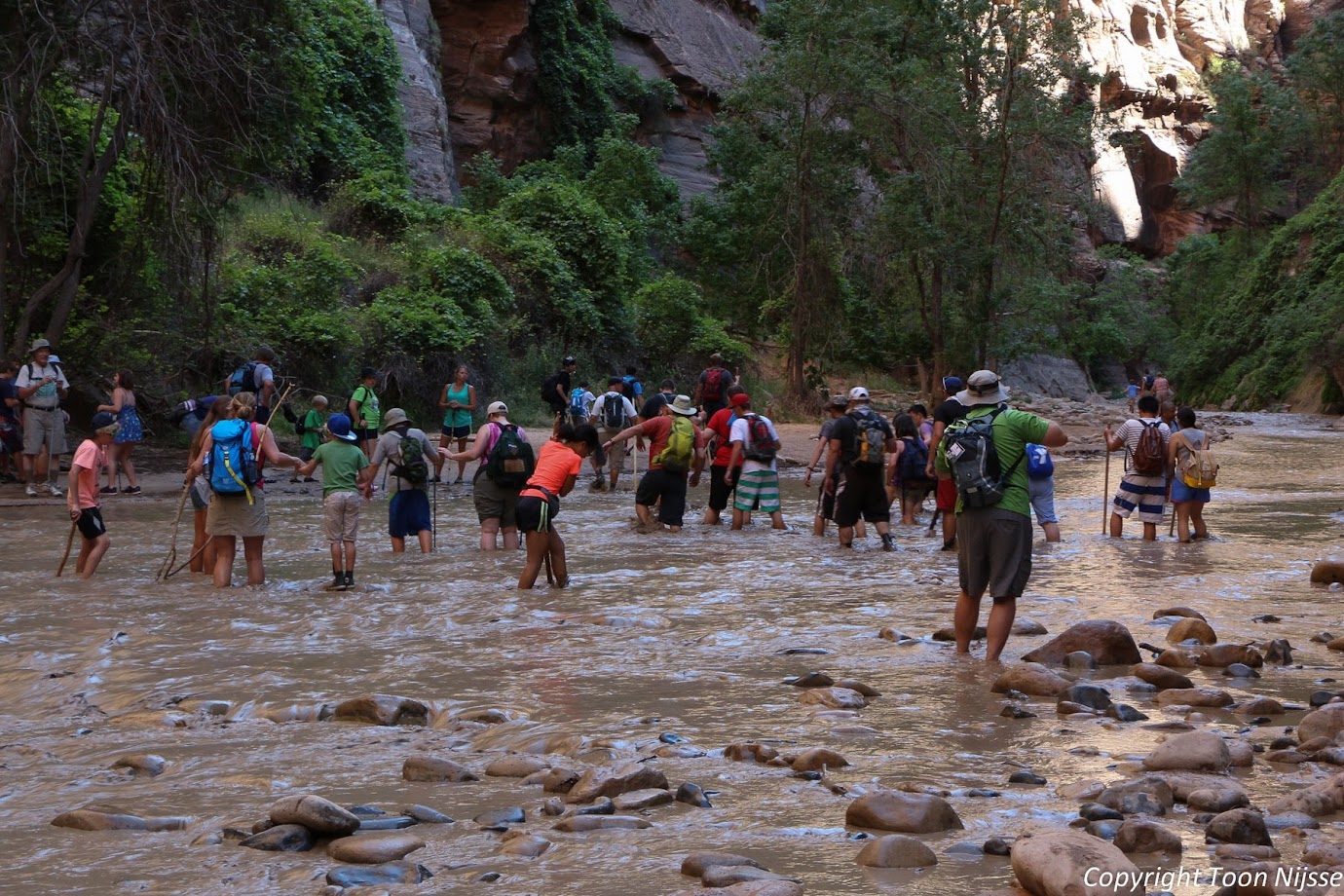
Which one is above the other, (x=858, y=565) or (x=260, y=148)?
(x=260, y=148)

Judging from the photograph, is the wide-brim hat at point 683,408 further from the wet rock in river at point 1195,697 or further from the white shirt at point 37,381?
the wet rock in river at point 1195,697

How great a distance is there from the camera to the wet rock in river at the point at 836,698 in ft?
22.5

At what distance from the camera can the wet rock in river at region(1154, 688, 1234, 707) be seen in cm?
674

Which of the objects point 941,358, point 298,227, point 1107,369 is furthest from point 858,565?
point 1107,369

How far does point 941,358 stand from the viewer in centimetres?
3672

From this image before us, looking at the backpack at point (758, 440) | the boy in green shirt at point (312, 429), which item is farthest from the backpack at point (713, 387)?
the boy in green shirt at point (312, 429)

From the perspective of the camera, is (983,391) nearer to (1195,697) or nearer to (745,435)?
(1195,697)

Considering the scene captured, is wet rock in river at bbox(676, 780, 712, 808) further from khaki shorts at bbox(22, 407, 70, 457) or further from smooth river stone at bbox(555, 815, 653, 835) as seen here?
khaki shorts at bbox(22, 407, 70, 457)

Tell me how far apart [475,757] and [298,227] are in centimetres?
2162

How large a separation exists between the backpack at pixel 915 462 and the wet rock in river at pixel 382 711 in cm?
941

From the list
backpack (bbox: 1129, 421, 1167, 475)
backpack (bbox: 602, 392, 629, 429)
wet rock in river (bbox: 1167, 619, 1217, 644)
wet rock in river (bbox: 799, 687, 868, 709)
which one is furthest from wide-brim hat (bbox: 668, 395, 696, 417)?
wet rock in river (bbox: 799, 687, 868, 709)

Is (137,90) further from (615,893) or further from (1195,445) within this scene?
(615,893)

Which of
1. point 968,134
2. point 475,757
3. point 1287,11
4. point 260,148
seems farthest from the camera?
point 1287,11

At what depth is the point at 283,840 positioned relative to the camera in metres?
4.74
